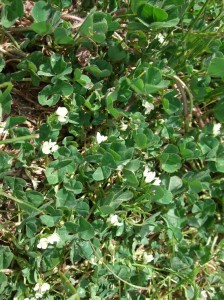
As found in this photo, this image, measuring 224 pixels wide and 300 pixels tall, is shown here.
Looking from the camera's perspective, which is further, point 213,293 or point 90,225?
point 213,293

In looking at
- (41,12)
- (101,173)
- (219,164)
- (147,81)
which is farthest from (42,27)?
(219,164)

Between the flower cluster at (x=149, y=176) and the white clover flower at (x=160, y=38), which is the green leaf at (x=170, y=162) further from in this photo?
the white clover flower at (x=160, y=38)

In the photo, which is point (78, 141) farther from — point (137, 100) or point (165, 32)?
point (165, 32)

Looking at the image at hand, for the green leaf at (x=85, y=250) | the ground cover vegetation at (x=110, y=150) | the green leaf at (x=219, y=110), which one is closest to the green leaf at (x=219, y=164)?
the ground cover vegetation at (x=110, y=150)

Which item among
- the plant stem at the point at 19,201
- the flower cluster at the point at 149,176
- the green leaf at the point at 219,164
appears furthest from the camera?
the green leaf at the point at 219,164

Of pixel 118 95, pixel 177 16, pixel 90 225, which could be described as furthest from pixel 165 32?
pixel 90 225

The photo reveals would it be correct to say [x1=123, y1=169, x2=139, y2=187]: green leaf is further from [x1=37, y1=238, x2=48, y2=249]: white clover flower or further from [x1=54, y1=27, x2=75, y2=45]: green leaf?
[x1=54, y1=27, x2=75, y2=45]: green leaf

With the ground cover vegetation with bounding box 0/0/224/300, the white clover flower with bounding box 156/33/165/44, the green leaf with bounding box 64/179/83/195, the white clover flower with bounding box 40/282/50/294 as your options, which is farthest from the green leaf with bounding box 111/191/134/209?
the white clover flower with bounding box 156/33/165/44
